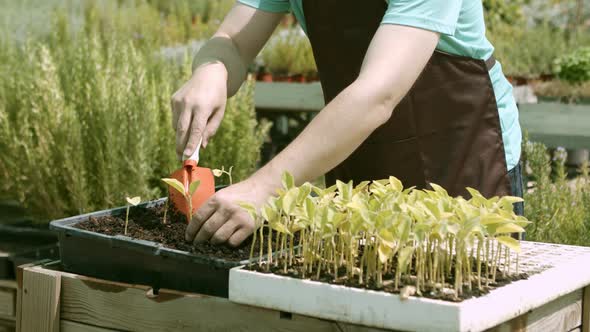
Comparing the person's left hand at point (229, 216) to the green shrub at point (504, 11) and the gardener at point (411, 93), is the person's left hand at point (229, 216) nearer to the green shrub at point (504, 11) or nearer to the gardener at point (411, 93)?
the gardener at point (411, 93)

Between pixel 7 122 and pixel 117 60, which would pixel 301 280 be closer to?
pixel 7 122

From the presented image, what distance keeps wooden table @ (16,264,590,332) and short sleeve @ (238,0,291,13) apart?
84 centimetres

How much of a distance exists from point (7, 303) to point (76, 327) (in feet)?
0.94

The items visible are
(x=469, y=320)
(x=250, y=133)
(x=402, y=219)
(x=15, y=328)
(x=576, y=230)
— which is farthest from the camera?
(x=250, y=133)

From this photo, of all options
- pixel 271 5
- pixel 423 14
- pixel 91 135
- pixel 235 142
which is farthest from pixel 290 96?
pixel 423 14

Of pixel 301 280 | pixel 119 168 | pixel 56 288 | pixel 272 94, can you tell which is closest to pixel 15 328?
pixel 56 288

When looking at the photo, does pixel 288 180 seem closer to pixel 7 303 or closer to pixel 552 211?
pixel 7 303

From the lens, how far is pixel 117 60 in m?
4.30

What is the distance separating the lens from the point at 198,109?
205 centimetres

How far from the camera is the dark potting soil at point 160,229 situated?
1710 millimetres

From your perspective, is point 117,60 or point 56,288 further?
point 117,60

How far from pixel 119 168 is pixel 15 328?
5.92ft

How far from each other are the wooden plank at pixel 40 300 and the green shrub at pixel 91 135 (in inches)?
71.5

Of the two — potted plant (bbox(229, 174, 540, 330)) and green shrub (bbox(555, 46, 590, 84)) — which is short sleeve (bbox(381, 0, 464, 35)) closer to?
potted plant (bbox(229, 174, 540, 330))
